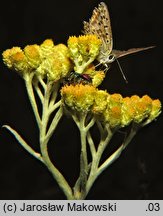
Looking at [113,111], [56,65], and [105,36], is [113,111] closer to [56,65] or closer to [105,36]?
[56,65]

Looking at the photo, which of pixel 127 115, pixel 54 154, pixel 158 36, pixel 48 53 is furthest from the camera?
pixel 158 36

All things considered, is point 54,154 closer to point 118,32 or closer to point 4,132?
point 4,132

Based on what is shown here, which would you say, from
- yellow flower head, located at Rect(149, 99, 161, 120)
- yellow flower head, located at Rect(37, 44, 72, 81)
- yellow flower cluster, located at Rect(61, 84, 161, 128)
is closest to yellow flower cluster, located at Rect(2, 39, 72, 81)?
yellow flower head, located at Rect(37, 44, 72, 81)

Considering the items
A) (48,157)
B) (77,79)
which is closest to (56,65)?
(77,79)

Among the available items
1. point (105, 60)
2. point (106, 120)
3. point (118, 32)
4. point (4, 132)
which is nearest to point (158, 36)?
point (118, 32)

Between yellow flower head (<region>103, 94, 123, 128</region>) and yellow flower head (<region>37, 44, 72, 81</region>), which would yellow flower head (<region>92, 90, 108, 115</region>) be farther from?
yellow flower head (<region>37, 44, 72, 81</region>)

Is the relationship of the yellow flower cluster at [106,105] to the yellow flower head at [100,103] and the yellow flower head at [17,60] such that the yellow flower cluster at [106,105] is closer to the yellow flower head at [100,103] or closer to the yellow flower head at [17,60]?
the yellow flower head at [100,103]
